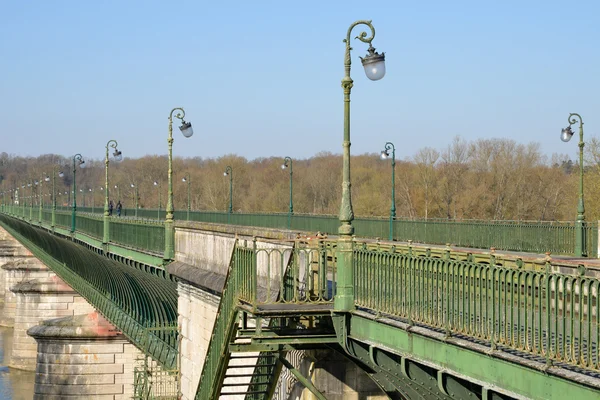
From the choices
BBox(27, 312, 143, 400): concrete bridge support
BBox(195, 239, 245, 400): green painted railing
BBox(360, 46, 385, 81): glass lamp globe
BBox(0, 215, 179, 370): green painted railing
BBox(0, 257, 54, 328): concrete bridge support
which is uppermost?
BBox(360, 46, 385, 81): glass lamp globe

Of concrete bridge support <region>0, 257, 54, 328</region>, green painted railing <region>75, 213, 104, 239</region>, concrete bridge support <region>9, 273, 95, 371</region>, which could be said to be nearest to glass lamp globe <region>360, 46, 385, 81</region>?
green painted railing <region>75, 213, 104, 239</region>

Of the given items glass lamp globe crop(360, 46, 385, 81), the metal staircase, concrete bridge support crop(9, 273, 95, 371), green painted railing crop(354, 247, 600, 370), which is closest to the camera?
green painted railing crop(354, 247, 600, 370)

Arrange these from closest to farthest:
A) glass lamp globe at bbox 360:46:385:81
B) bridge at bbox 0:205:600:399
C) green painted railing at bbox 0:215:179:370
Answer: bridge at bbox 0:205:600:399, glass lamp globe at bbox 360:46:385:81, green painted railing at bbox 0:215:179:370

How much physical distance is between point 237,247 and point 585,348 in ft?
23.8

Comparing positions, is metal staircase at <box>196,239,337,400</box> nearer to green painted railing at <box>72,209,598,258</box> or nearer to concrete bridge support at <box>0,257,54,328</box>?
green painted railing at <box>72,209,598,258</box>

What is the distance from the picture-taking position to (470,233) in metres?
32.1

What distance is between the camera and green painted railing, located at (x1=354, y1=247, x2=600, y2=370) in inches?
358

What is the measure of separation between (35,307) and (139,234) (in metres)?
38.2

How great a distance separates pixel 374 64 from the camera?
14.0m

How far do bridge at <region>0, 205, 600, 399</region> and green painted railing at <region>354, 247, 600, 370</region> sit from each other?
0.7 inches

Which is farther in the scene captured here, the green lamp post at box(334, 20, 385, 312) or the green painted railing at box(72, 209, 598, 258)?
the green painted railing at box(72, 209, 598, 258)

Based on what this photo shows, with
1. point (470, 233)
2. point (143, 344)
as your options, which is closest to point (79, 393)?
point (143, 344)

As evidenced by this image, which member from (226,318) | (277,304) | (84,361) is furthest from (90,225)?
(277,304)

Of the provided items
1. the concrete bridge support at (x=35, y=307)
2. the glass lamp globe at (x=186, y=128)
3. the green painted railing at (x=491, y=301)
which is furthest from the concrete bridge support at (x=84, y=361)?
the green painted railing at (x=491, y=301)
